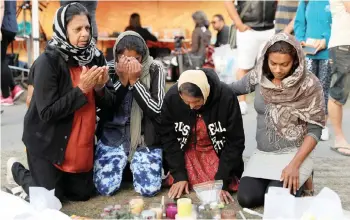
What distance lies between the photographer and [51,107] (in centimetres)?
254

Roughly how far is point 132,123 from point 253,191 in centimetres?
81

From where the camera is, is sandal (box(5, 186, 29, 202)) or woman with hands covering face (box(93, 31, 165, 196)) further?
woman with hands covering face (box(93, 31, 165, 196))

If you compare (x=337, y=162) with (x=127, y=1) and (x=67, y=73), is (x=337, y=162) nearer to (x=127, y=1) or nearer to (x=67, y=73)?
(x=67, y=73)

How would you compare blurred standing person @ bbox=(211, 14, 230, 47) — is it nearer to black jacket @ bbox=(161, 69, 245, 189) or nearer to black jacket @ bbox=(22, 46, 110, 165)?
black jacket @ bbox=(161, 69, 245, 189)

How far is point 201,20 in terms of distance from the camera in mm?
7652

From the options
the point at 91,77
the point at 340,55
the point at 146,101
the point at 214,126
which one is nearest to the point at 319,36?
the point at 340,55

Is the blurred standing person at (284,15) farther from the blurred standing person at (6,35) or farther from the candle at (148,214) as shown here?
the candle at (148,214)

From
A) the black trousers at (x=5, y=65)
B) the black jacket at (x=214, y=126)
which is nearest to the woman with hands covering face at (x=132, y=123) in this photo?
the black jacket at (x=214, y=126)

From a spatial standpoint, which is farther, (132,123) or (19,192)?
(132,123)

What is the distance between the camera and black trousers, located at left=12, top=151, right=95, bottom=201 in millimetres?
2664

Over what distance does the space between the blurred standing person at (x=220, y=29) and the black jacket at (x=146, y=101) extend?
523 cm

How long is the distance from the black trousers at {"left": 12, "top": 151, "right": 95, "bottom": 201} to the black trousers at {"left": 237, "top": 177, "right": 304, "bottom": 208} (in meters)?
0.86

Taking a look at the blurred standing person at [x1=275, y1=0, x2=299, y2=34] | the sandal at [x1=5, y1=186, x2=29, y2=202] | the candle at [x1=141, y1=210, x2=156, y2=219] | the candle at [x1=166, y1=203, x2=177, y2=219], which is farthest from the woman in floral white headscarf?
the blurred standing person at [x1=275, y1=0, x2=299, y2=34]

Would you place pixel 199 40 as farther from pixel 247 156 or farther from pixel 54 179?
pixel 54 179
